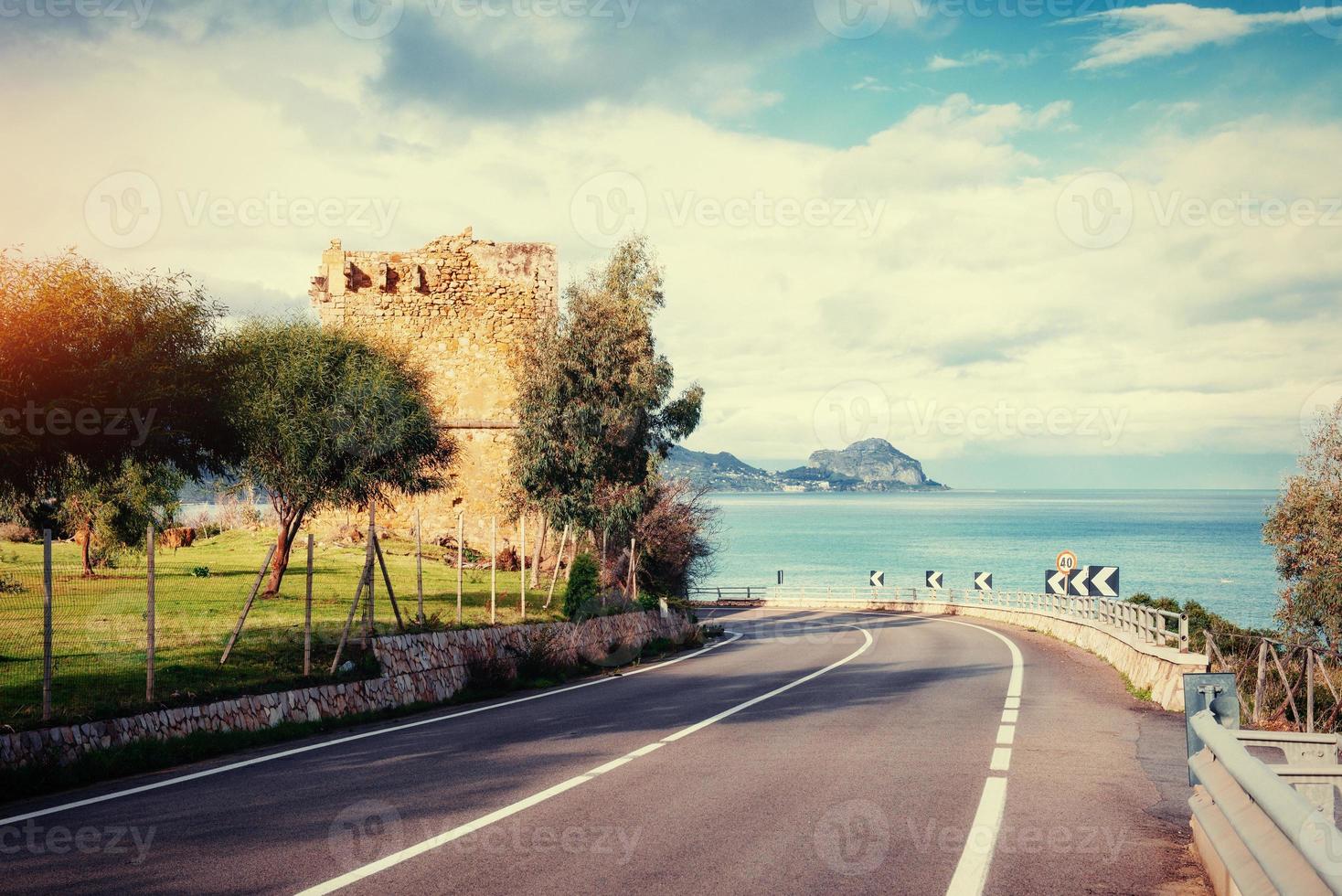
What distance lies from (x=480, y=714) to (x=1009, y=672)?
40.4 ft

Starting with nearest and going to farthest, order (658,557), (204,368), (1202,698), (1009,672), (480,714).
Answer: (1202,698)
(480,714)
(204,368)
(1009,672)
(658,557)

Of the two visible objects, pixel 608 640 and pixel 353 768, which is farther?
pixel 608 640

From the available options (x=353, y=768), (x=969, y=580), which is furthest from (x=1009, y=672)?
A: (x=969, y=580)

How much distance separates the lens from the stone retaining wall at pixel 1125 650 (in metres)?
17.1

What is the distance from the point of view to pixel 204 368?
1716cm

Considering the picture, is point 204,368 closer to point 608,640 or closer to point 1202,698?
point 608,640

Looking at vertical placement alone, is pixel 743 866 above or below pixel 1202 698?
below
